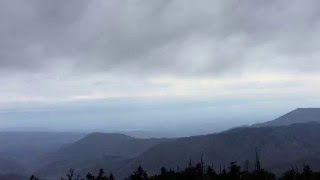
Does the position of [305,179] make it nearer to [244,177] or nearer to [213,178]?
[244,177]

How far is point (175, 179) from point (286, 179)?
33.2 m

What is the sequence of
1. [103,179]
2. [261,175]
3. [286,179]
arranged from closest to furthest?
1. [103,179]
2. [261,175]
3. [286,179]

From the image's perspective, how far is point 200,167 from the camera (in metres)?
140

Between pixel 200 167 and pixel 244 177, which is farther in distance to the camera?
pixel 200 167

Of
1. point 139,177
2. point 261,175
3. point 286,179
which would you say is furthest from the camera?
point 286,179

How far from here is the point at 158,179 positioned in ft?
418

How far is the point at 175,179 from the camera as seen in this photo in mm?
127812

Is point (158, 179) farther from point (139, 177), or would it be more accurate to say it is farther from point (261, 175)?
point (261, 175)

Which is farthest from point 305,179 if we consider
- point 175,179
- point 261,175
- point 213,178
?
point 175,179

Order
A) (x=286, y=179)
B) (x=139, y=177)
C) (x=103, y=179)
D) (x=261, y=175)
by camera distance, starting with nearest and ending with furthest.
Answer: (x=103, y=179)
(x=139, y=177)
(x=261, y=175)
(x=286, y=179)

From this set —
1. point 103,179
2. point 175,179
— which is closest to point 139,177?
point 103,179

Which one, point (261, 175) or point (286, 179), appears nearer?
point (261, 175)

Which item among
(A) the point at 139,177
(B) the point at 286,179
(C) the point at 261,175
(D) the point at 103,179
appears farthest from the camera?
(B) the point at 286,179

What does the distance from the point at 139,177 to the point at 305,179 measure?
160 feet
